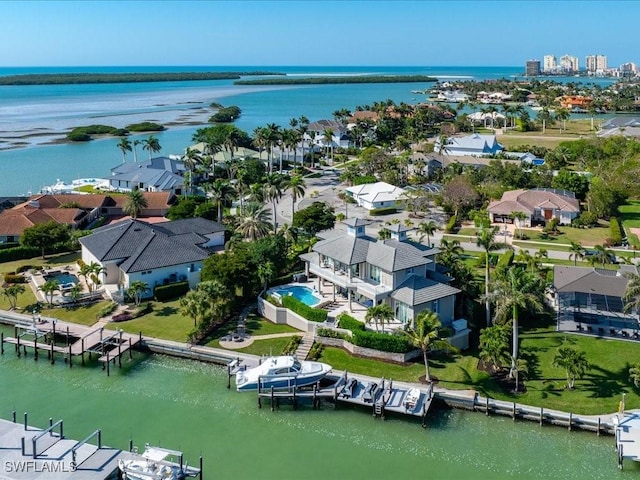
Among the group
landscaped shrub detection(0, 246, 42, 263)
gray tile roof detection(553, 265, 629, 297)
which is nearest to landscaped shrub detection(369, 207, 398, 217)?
gray tile roof detection(553, 265, 629, 297)

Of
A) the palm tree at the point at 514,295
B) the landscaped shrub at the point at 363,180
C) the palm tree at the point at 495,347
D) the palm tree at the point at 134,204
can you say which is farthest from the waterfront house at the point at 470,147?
the palm tree at the point at 495,347

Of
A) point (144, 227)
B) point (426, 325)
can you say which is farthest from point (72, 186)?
point (426, 325)

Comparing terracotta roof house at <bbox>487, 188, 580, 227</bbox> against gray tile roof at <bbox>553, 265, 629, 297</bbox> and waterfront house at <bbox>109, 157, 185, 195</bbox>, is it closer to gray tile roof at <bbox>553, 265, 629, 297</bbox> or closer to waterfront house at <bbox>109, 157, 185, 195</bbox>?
gray tile roof at <bbox>553, 265, 629, 297</bbox>

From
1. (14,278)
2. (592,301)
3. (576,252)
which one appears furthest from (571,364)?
(14,278)

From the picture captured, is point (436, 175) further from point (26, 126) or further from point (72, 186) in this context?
point (26, 126)

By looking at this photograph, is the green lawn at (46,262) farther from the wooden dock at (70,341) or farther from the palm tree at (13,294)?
the wooden dock at (70,341)

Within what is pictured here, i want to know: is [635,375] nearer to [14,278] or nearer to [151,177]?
[14,278]

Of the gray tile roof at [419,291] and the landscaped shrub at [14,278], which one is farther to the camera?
the landscaped shrub at [14,278]
